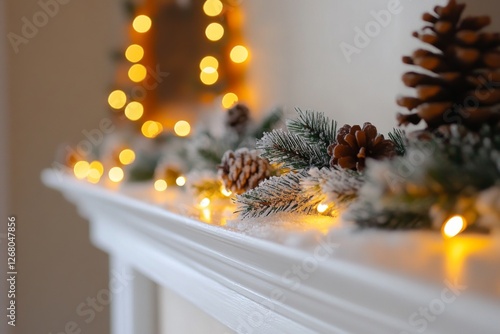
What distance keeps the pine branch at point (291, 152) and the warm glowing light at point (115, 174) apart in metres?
0.83

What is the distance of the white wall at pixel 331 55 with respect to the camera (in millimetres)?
797

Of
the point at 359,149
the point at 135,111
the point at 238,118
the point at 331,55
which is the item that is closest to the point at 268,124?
the point at 238,118

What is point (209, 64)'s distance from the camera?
151cm

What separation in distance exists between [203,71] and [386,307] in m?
1.21

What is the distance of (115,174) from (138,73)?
0.49m

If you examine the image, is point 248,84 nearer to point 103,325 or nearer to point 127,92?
point 127,92

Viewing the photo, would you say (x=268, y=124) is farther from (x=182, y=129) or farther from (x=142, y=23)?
(x=142, y=23)

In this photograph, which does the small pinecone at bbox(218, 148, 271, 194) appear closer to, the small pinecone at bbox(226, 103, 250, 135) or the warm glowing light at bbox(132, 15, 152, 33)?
the small pinecone at bbox(226, 103, 250, 135)

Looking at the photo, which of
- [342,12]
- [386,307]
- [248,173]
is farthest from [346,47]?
[386,307]

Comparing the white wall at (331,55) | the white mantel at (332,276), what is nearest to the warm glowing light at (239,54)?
the white wall at (331,55)

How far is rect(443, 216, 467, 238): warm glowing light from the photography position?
44cm

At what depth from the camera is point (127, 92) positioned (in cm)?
185

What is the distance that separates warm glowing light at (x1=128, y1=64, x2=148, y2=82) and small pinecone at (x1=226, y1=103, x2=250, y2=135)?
84 cm

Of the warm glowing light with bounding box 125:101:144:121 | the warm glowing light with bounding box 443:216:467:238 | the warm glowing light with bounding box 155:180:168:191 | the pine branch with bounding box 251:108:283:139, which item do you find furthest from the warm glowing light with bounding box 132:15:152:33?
the warm glowing light with bounding box 443:216:467:238
